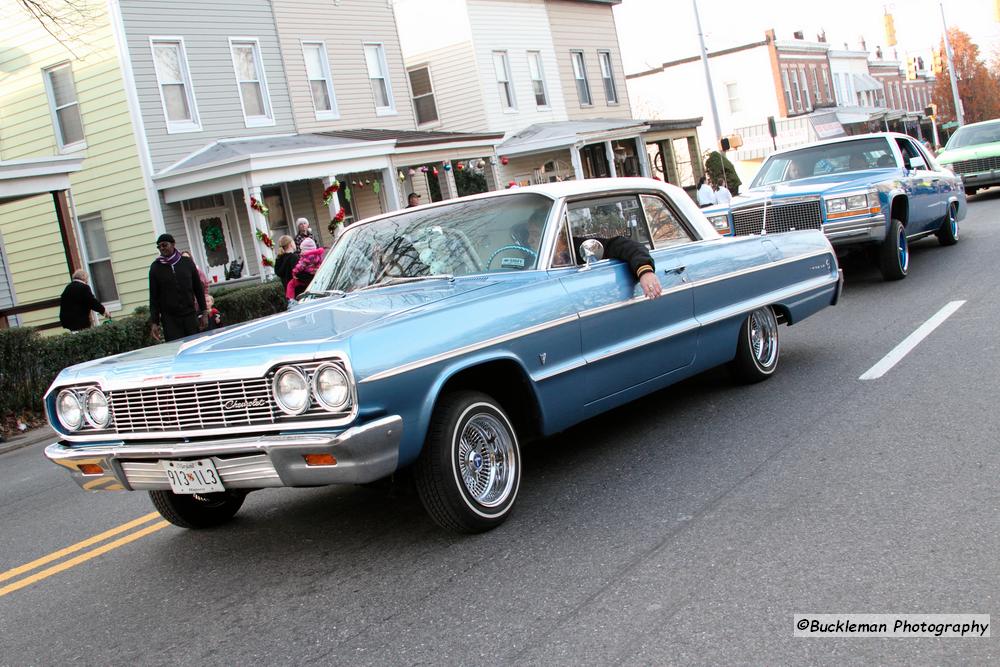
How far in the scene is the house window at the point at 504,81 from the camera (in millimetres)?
30938

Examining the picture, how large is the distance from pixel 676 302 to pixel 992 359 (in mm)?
2620

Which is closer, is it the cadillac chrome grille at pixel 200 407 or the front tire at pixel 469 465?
the cadillac chrome grille at pixel 200 407

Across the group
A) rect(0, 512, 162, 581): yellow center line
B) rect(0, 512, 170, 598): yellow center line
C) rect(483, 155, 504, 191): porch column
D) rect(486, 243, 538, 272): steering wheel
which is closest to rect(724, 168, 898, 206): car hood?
rect(486, 243, 538, 272): steering wheel

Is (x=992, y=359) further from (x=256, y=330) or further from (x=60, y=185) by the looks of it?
(x=60, y=185)

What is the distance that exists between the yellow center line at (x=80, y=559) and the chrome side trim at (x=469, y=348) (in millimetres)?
2256

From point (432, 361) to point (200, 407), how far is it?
3.42ft

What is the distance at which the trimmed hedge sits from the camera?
12.2 m

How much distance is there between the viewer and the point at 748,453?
5.70m

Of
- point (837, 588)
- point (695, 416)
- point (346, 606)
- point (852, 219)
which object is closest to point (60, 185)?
point (852, 219)

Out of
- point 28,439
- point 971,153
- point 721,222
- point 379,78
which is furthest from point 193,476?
point 379,78

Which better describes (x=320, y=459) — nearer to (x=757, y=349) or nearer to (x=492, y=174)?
(x=757, y=349)

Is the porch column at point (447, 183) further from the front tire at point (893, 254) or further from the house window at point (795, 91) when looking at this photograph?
the house window at point (795, 91)

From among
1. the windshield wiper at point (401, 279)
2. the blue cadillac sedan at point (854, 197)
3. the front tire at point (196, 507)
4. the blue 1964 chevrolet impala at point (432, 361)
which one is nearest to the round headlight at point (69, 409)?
the blue 1964 chevrolet impala at point (432, 361)

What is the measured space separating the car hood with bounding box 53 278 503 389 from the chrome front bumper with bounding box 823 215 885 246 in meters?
7.37
